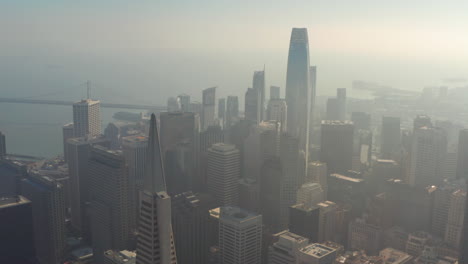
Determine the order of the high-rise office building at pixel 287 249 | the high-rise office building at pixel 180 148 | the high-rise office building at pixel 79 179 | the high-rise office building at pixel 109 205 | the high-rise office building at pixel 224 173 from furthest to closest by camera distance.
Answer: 1. the high-rise office building at pixel 180 148
2. the high-rise office building at pixel 224 173
3. the high-rise office building at pixel 79 179
4. the high-rise office building at pixel 109 205
5. the high-rise office building at pixel 287 249

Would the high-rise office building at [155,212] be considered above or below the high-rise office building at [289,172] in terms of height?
above

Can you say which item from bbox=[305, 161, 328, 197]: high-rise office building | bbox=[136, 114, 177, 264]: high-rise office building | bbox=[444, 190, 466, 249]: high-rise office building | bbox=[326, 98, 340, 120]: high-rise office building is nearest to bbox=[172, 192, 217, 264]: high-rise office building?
bbox=[136, 114, 177, 264]: high-rise office building

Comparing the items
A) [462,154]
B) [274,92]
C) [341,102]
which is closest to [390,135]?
[341,102]

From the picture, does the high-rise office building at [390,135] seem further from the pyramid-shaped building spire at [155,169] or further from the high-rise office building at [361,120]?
the pyramid-shaped building spire at [155,169]

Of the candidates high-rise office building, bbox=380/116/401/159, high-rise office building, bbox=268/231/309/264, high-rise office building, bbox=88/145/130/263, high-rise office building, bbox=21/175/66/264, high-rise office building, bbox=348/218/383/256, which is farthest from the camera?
high-rise office building, bbox=380/116/401/159

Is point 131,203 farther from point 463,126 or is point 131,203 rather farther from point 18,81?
point 463,126

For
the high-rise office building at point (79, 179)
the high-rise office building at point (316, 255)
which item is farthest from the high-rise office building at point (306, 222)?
the high-rise office building at point (79, 179)

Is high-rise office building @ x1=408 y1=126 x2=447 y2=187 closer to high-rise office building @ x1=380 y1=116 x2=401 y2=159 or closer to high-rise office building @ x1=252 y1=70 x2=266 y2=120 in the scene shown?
high-rise office building @ x1=380 y1=116 x2=401 y2=159
